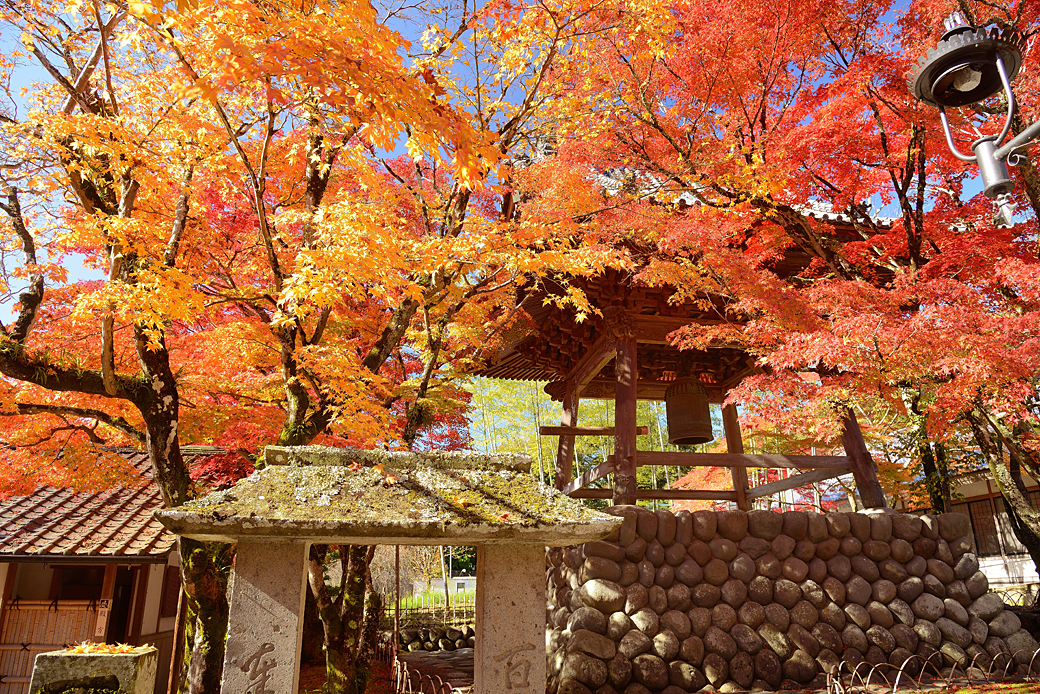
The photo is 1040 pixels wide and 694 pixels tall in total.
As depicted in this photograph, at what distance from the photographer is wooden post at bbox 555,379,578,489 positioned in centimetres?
1107

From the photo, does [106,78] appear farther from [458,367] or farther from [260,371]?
[458,367]

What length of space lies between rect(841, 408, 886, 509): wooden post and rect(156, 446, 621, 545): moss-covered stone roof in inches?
299

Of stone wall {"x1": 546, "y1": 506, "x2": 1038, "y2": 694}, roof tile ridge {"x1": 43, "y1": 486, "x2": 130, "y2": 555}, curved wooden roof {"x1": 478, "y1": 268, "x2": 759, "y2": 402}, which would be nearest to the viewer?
stone wall {"x1": 546, "y1": 506, "x2": 1038, "y2": 694}

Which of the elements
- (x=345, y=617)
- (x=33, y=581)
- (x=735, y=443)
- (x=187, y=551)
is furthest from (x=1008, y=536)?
(x=33, y=581)

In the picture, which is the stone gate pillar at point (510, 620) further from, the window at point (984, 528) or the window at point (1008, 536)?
the window at point (984, 528)

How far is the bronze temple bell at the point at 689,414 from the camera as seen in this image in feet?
34.4

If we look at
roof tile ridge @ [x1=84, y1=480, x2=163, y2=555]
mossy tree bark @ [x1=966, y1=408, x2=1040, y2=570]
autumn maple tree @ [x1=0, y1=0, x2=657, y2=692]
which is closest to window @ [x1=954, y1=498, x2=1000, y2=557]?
mossy tree bark @ [x1=966, y1=408, x2=1040, y2=570]

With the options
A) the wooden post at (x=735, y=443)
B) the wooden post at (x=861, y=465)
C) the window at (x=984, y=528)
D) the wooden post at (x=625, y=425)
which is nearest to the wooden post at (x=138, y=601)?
the wooden post at (x=625, y=425)

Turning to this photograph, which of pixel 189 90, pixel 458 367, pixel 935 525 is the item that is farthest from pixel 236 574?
pixel 935 525

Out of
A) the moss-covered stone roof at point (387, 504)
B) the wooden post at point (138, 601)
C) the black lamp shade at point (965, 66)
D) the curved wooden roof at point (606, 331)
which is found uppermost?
the curved wooden roof at point (606, 331)

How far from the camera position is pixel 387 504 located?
3.47 metres

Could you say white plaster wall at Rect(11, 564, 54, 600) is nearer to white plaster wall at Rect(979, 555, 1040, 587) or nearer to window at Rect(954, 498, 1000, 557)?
white plaster wall at Rect(979, 555, 1040, 587)

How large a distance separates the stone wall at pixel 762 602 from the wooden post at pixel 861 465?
1.21ft

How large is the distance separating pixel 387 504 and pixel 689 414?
313 inches
